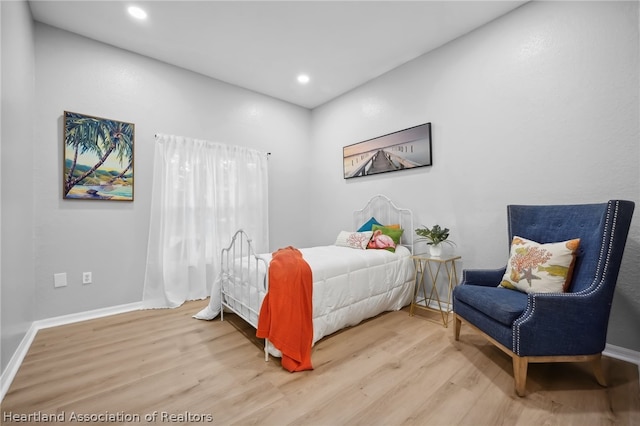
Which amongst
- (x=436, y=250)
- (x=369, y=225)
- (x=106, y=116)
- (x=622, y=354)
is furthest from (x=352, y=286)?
(x=106, y=116)

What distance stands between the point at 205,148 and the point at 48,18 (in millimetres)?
1767

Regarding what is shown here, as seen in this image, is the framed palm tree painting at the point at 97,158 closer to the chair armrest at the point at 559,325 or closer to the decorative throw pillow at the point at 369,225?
the decorative throw pillow at the point at 369,225

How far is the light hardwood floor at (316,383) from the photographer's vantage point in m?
1.49

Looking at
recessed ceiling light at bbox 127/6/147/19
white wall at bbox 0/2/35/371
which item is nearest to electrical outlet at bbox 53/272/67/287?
white wall at bbox 0/2/35/371

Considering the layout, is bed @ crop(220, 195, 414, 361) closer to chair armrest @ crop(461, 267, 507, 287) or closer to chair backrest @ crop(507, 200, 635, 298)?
chair armrest @ crop(461, 267, 507, 287)

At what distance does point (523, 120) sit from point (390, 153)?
1428mm

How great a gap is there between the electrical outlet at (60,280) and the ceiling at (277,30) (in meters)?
2.44

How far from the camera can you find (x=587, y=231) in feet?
6.23

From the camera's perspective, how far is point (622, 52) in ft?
6.68

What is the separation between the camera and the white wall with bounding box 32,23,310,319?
2666 mm

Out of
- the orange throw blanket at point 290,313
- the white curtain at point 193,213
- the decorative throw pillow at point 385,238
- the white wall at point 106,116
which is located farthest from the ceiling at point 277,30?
the orange throw blanket at point 290,313

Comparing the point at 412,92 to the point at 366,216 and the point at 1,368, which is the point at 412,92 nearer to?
the point at 366,216

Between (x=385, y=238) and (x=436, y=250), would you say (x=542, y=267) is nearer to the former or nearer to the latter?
(x=436, y=250)

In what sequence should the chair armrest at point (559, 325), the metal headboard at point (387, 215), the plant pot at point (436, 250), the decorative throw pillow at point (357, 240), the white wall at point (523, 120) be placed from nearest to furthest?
the chair armrest at point (559, 325)
the white wall at point (523, 120)
the plant pot at point (436, 250)
the decorative throw pillow at point (357, 240)
the metal headboard at point (387, 215)
